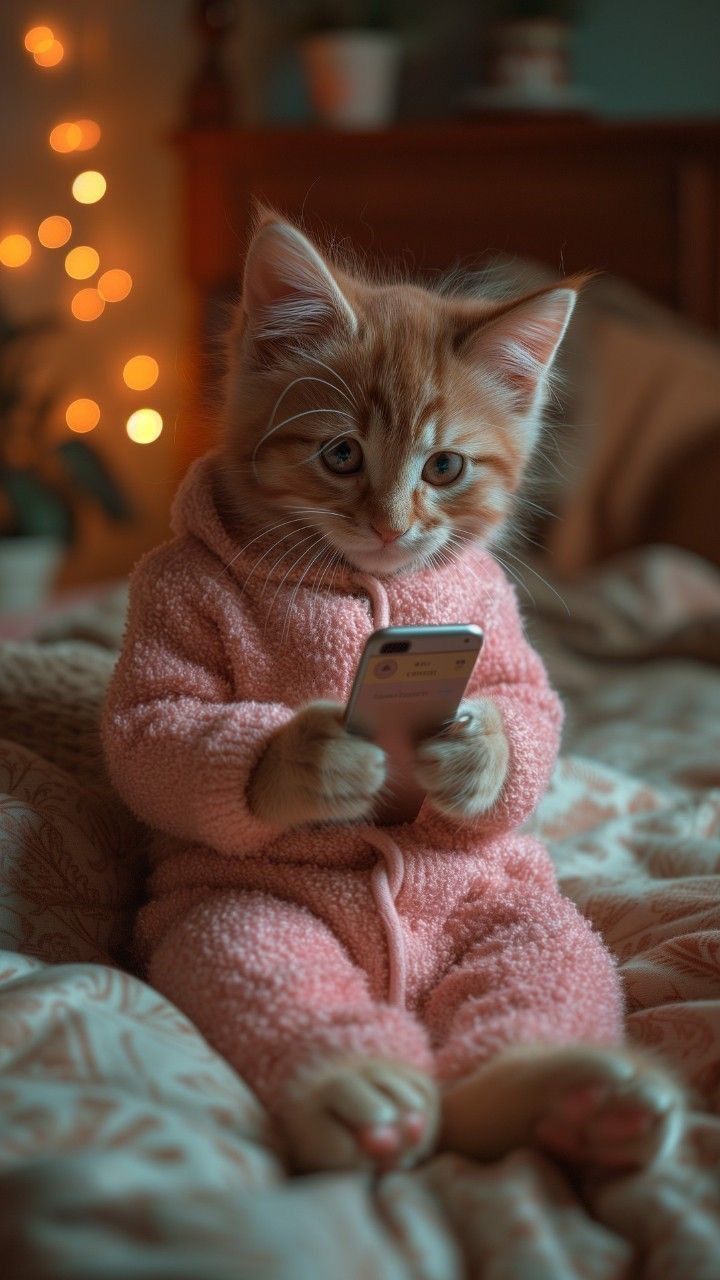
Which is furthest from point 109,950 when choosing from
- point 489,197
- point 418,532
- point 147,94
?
point 147,94

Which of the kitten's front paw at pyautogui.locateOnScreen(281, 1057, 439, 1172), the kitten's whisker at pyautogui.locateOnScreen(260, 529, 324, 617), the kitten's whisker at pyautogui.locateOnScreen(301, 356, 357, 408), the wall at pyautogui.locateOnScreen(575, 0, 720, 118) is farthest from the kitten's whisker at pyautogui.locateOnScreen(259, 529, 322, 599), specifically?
the wall at pyautogui.locateOnScreen(575, 0, 720, 118)

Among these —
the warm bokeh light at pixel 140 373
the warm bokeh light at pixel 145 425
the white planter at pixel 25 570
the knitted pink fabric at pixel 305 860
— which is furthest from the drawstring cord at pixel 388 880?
the warm bokeh light at pixel 140 373

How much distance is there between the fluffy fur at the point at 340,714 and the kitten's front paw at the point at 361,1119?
40mm

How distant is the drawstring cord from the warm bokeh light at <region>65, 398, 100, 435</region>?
2.61m

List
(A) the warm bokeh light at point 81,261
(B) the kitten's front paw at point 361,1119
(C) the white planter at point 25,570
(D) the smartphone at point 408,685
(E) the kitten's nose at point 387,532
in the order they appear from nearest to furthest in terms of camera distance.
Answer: (B) the kitten's front paw at point 361,1119 → (D) the smartphone at point 408,685 → (E) the kitten's nose at point 387,532 → (C) the white planter at point 25,570 → (A) the warm bokeh light at point 81,261

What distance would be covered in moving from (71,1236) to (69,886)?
17.2 inches

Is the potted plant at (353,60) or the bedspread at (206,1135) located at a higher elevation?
the potted plant at (353,60)

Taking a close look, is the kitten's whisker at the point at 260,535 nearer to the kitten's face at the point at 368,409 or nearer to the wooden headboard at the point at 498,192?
the kitten's face at the point at 368,409

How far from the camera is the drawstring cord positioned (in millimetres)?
828

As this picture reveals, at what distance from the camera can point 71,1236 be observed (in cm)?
51

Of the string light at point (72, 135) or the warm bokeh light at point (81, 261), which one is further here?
the warm bokeh light at point (81, 261)

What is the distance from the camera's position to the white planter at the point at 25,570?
2.86 m

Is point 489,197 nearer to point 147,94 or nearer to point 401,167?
point 401,167

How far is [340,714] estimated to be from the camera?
793 millimetres
